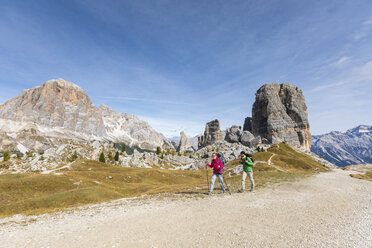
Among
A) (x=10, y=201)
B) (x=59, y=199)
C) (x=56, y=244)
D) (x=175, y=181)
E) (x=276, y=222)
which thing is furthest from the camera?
(x=175, y=181)

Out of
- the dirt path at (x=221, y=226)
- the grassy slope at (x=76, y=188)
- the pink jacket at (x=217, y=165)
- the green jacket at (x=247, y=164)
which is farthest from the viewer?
the grassy slope at (x=76, y=188)

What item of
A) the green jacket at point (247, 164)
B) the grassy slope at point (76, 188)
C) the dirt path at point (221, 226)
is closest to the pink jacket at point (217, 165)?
the green jacket at point (247, 164)

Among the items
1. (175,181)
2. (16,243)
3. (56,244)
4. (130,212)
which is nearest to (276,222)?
(130,212)

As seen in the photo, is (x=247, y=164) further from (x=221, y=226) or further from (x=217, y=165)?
(x=221, y=226)

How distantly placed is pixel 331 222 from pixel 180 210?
11330 mm

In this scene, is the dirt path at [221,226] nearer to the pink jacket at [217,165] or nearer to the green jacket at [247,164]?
the pink jacket at [217,165]

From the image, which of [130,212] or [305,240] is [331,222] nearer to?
[305,240]

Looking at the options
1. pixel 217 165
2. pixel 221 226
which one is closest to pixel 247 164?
pixel 217 165

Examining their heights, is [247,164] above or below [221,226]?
above

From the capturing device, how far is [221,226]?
12234 millimetres

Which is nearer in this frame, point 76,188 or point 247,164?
point 247,164

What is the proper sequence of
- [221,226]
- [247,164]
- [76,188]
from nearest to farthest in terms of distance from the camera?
[221,226], [247,164], [76,188]

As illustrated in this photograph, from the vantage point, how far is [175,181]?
74.5 metres

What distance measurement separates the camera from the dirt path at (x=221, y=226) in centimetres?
1021
